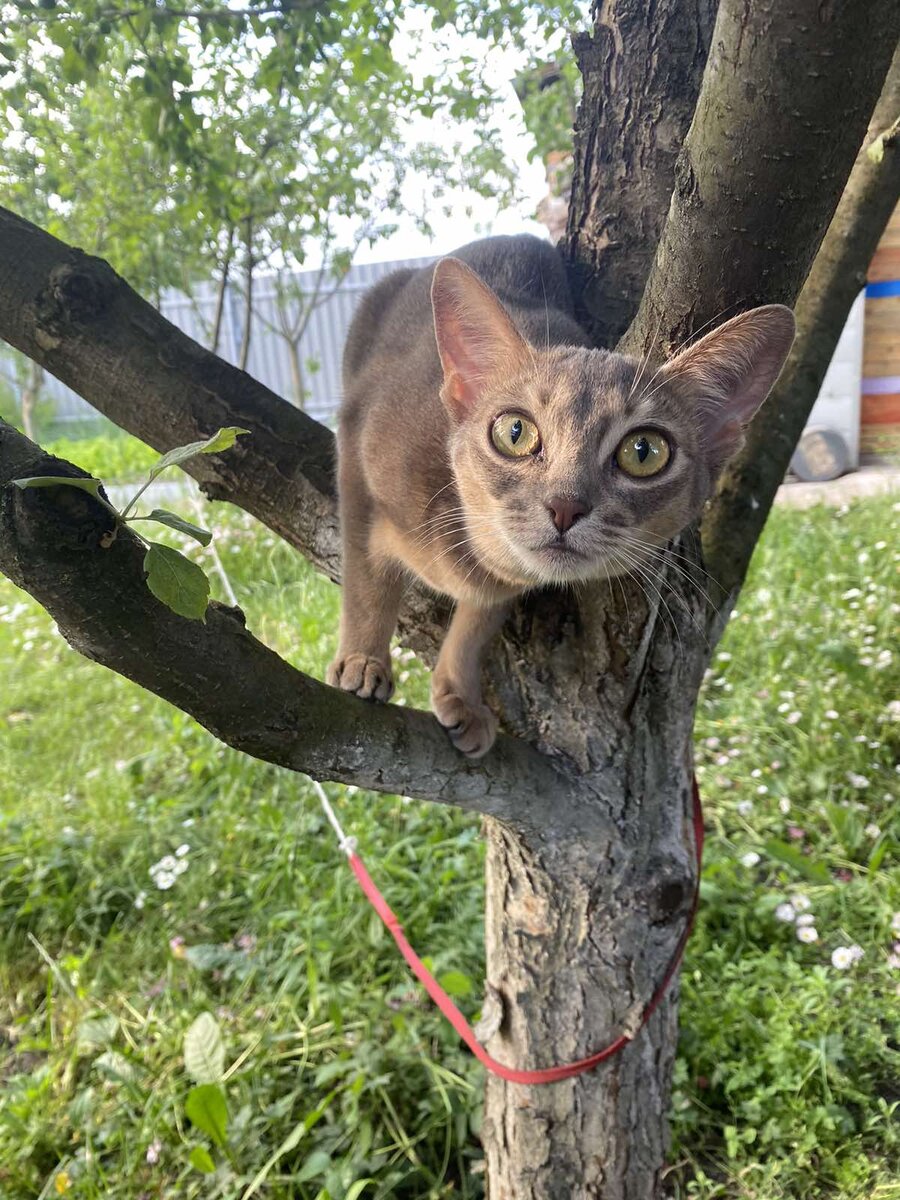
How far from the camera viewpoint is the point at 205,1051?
1.80 meters

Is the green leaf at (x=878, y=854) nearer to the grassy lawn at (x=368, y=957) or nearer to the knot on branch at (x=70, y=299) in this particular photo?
the grassy lawn at (x=368, y=957)

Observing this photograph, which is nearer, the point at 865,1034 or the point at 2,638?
the point at 865,1034

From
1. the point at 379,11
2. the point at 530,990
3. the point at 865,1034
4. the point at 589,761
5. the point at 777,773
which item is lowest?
the point at 865,1034

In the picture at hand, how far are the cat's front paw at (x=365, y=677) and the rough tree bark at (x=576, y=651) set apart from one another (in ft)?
0.57

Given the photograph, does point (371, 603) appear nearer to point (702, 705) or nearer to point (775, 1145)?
point (775, 1145)

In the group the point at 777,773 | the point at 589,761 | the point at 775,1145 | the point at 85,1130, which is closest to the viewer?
the point at 589,761

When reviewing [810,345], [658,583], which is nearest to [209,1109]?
[658,583]

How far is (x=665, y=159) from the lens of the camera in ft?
4.47

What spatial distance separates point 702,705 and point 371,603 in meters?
1.93

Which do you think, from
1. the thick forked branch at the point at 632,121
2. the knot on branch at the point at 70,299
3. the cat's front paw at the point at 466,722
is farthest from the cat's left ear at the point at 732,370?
the knot on branch at the point at 70,299

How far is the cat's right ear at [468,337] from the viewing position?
1.22 meters

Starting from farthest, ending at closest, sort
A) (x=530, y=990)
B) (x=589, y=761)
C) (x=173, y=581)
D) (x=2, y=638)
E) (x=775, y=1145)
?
(x=2, y=638), (x=775, y=1145), (x=530, y=990), (x=589, y=761), (x=173, y=581)

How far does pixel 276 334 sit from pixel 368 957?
5.19 meters

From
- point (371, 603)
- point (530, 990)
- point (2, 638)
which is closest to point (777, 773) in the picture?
point (530, 990)
